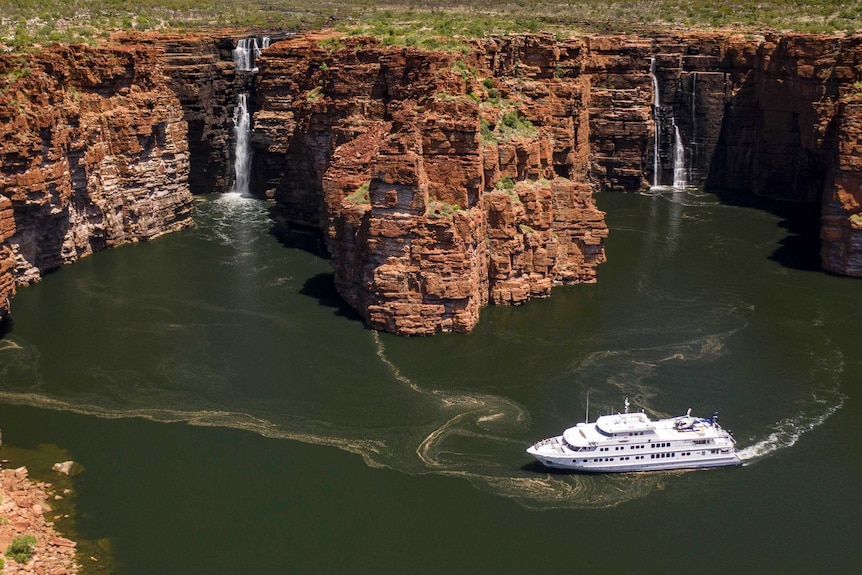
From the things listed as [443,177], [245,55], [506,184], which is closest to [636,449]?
[443,177]

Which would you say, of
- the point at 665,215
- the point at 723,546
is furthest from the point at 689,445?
the point at 665,215

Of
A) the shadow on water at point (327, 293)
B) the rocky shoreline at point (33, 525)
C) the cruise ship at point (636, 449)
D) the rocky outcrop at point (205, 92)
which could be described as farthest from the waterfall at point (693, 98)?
the rocky shoreline at point (33, 525)

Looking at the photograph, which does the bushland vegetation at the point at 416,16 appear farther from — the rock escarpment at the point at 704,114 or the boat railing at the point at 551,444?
the boat railing at the point at 551,444

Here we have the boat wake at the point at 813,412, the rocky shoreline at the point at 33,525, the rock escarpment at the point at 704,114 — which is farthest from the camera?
the rock escarpment at the point at 704,114

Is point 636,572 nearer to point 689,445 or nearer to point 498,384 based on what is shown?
point 689,445

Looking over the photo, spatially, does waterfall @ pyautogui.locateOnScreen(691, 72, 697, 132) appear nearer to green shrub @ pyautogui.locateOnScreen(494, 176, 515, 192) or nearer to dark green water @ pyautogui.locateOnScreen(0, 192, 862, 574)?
dark green water @ pyautogui.locateOnScreen(0, 192, 862, 574)
